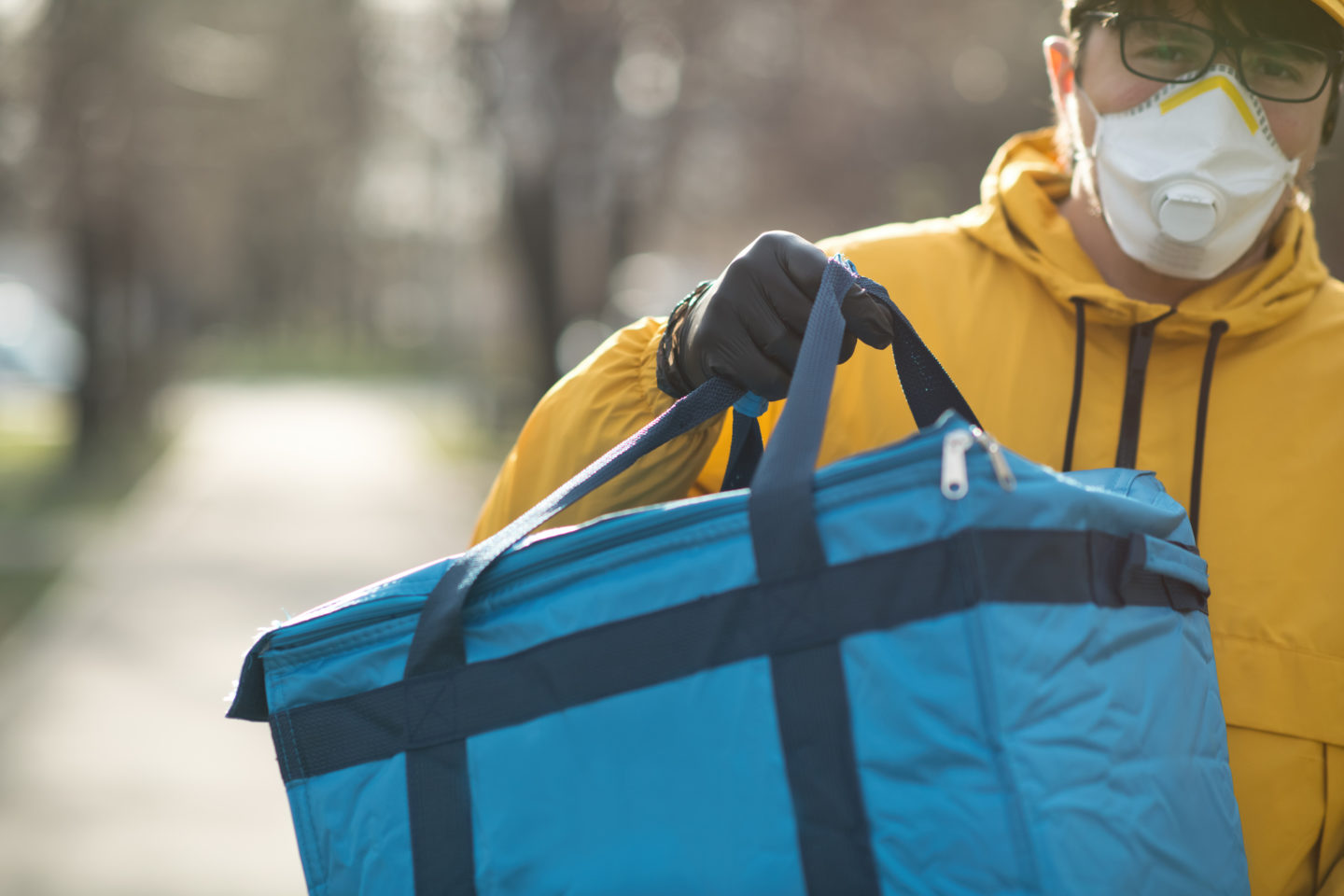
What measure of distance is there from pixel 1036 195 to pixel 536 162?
39.0 feet

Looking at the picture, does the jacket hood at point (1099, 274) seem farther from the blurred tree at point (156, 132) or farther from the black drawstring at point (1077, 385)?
the blurred tree at point (156, 132)

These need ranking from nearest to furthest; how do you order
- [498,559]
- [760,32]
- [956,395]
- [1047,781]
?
[1047,781] < [498,559] < [956,395] < [760,32]

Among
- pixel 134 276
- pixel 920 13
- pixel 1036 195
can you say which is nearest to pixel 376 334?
pixel 134 276

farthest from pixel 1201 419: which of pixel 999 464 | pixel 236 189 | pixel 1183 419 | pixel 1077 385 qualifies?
pixel 236 189

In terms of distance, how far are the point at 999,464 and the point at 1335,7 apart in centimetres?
101

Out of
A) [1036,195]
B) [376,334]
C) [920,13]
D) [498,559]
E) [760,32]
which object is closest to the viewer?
[498,559]

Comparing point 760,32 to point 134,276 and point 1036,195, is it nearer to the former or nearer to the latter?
point 134,276

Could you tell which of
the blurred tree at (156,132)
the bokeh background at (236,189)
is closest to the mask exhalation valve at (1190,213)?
the bokeh background at (236,189)

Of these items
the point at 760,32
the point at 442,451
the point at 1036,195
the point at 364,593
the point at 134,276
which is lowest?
the point at 442,451

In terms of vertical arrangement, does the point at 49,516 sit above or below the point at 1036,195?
below

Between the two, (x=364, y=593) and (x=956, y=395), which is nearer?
(x=364, y=593)

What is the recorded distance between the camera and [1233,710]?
5.78 ft

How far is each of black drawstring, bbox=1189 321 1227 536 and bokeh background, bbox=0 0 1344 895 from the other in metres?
3.87

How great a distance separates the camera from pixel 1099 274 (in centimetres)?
201
